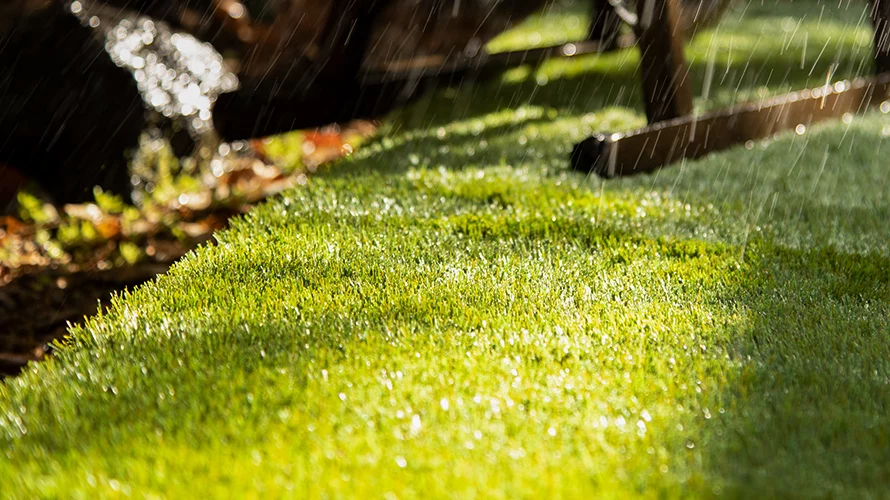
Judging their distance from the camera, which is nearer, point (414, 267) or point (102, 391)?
point (102, 391)

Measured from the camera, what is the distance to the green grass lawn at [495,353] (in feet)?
5.28

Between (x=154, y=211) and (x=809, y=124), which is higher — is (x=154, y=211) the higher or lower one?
the lower one

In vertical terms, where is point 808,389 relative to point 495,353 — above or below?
above

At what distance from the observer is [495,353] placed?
82.0 inches

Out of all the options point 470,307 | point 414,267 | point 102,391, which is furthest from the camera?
point 414,267

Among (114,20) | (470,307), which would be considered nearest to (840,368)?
(470,307)

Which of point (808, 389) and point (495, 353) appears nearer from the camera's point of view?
point (808, 389)

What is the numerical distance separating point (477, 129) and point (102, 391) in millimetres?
3262

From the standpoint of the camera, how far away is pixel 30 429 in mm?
1812

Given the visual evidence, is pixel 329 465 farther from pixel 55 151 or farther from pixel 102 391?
pixel 55 151

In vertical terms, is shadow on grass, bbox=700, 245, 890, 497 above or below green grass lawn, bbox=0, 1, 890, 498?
above

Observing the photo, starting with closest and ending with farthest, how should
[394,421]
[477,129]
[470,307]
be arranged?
[394,421] → [470,307] → [477,129]

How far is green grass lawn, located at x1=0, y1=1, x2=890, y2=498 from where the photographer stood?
5.28 feet

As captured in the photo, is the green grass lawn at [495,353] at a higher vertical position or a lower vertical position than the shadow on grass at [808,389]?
lower
